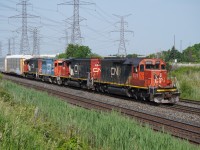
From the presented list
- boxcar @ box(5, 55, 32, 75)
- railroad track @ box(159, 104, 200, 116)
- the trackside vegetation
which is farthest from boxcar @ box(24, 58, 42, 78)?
the trackside vegetation

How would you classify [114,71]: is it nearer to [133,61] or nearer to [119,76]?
[119,76]

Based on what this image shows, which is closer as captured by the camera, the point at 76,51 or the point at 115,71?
the point at 115,71

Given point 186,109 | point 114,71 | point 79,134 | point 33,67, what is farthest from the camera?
point 33,67

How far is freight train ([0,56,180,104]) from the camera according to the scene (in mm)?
22170

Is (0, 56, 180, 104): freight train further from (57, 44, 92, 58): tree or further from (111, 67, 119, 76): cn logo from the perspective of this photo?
(57, 44, 92, 58): tree

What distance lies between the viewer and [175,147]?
8766mm

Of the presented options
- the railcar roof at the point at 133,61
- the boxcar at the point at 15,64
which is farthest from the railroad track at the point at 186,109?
the boxcar at the point at 15,64

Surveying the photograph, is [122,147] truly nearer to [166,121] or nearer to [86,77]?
[166,121]

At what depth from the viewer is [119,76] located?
84.2 ft

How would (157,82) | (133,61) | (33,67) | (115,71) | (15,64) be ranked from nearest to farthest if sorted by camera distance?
(157,82)
(133,61)
(115,71)
(33,67)
(15,64)

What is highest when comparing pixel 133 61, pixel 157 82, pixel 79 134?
pixel 133 61

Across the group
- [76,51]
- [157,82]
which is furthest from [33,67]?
[157,82]

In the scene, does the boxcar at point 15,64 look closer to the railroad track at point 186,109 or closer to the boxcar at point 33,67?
the boxcar at point 33,67

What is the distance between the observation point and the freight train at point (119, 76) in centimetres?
2217
